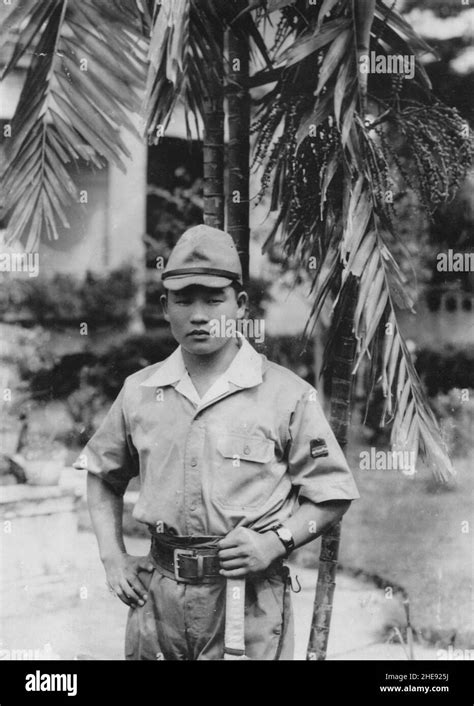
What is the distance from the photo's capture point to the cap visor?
299cm

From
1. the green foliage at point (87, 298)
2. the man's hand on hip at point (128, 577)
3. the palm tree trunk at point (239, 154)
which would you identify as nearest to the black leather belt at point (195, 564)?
the man's hand on hip at point (128, 577)

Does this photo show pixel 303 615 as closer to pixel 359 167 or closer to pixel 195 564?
pixel 195 564

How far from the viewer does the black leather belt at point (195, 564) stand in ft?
9.53

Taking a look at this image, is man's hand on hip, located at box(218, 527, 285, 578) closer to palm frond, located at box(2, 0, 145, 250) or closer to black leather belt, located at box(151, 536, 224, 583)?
black leather belt, located at box(151, 536, 224, 583)

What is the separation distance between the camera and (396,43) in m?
Answer: 3.43

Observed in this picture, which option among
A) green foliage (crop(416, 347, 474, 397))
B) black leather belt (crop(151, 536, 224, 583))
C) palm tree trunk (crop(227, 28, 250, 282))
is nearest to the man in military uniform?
black leather belt (crop(151, 536, 224, 583))

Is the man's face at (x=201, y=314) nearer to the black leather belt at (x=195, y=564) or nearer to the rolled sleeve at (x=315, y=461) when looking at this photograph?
the rolled sleeve at (x=315, y=461)

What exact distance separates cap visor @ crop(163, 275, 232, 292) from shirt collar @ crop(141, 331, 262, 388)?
0.23m

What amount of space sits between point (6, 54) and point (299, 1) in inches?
45.4

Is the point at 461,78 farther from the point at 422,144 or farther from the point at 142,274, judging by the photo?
the point at 142,274

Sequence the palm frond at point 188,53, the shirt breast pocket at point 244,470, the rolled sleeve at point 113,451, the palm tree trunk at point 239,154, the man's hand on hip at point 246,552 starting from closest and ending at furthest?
the man's hand on hip at point 246,552 < the shirt breast pocket at point 244,470 < the rolled sleeve at point 113,451 < the palm frond at point 188,53 < the palm tree trunk at point 239,154

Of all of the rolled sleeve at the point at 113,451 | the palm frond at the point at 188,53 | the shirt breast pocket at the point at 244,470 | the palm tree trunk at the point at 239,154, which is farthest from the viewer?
the palm tree trunk at the point at 239,154

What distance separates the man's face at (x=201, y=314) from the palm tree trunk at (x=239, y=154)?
427 millimetres
